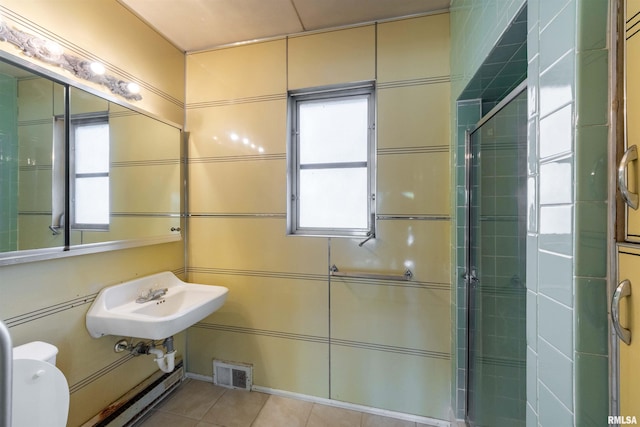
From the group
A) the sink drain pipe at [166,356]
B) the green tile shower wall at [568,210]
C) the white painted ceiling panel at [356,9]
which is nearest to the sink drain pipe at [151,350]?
the sink drain pipe at [166,356]

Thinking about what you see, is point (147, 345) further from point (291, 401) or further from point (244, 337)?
point (291, 401)

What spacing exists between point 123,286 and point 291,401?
1263 millimetres

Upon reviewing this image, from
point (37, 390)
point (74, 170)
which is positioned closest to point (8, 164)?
point (74, 170)

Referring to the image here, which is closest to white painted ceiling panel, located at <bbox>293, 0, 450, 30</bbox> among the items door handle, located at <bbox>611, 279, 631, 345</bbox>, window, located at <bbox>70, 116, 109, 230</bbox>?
window, located at <bbox>70, 116, 109, 230</bbox>

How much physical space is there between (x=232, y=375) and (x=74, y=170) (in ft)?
5.17

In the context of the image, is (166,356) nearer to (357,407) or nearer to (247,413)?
(247,413)

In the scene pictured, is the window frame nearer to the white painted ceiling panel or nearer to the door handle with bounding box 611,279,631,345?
the white painted ceiling panel

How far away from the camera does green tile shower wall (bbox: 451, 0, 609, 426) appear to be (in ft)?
Result: 1.65

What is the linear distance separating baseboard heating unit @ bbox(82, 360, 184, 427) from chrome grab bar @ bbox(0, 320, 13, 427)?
3.96 ft

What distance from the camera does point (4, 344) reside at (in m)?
0.45

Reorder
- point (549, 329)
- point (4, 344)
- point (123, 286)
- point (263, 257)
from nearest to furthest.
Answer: point (4, 344), point (549, 329), point (123, 286), point (263, 257)

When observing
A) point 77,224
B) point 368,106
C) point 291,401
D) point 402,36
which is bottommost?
point 291,401

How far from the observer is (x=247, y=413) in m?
1.59

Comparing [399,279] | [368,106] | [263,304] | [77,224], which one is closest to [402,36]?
[368,106]
